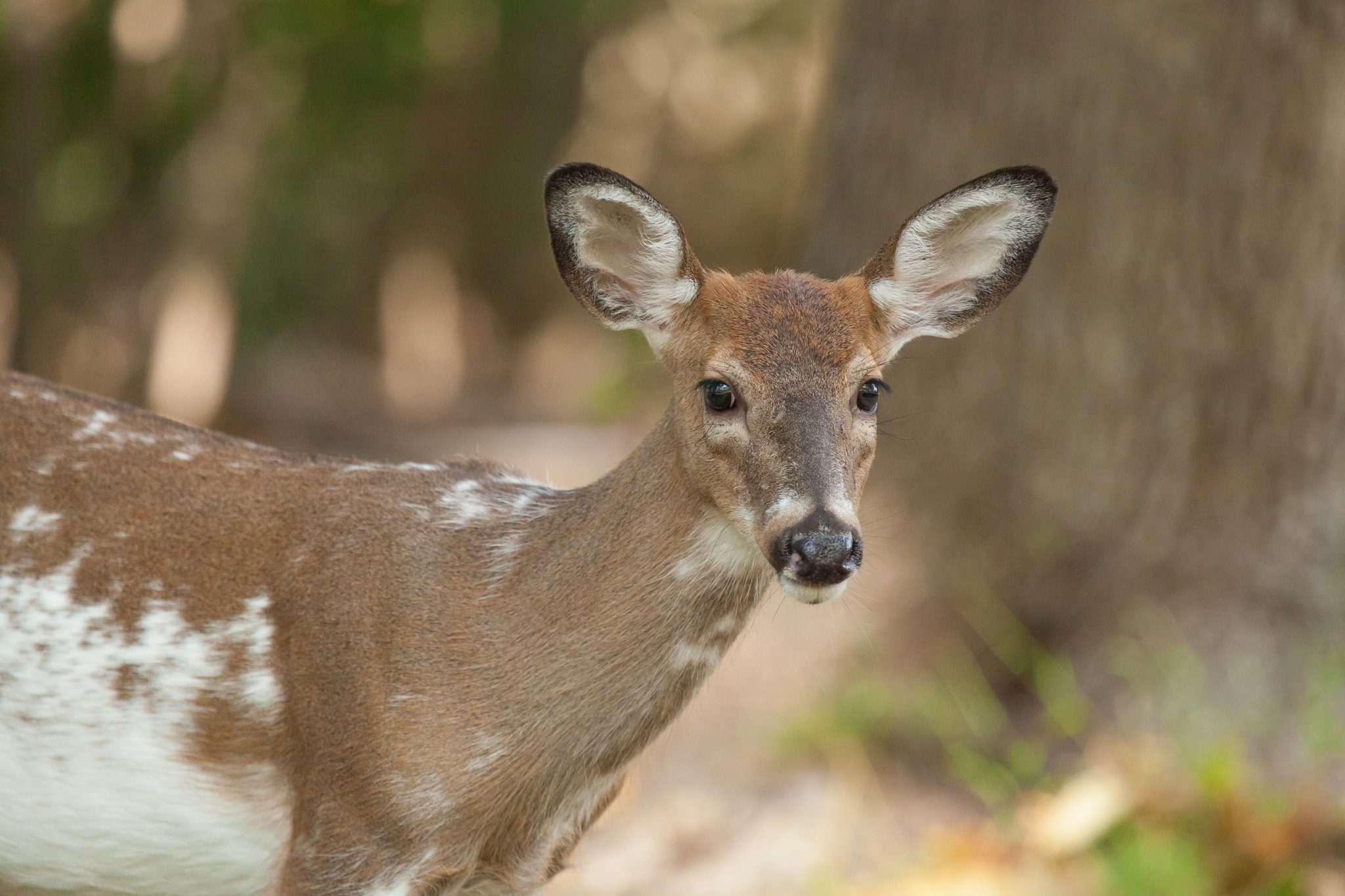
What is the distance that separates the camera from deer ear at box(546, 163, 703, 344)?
4688 millimetres

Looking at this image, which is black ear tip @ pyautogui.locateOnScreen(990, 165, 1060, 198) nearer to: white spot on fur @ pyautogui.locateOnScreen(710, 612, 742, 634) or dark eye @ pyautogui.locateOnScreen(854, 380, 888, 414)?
dark eye @ pyautogui.locateOnScreen(854, 380, 888, 414)

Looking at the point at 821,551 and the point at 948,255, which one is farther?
the point at 948,255

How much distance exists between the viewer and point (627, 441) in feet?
33.3

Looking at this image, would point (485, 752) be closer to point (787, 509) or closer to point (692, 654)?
point (692, 654)

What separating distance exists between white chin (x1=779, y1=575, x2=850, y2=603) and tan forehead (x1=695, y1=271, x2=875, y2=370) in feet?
2.29

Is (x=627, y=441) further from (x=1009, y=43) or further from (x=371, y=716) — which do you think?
(x=371, y=716)

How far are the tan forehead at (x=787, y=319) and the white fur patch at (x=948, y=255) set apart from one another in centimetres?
16

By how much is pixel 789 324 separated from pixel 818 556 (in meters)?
0.86

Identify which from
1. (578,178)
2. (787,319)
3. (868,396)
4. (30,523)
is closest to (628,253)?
(578,178)

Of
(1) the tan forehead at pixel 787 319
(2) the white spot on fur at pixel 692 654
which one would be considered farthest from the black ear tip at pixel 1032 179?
(2) the white spot on fur at pixel 692 654

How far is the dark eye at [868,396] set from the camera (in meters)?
4.65

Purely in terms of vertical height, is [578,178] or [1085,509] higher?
[578,178]

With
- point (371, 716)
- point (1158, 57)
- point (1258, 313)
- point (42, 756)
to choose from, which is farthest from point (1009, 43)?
point (42, 756)

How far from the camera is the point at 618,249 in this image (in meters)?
4.93
